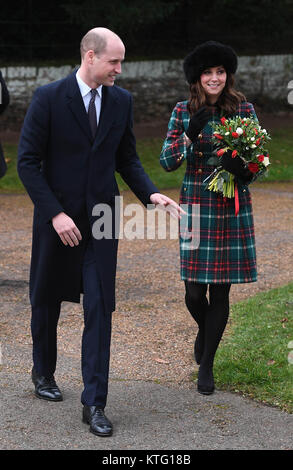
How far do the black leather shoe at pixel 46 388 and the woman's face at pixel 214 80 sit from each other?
1.86 m

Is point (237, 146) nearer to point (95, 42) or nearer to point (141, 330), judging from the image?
point (95, 42)

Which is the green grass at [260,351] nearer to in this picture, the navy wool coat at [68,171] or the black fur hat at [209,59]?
the navy wool coat at [68,171]

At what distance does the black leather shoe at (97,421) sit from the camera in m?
4.39

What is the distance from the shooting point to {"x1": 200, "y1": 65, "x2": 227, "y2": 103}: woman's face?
507cm

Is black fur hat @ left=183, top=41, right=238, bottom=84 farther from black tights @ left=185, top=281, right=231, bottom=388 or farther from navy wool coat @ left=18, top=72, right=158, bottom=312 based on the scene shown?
black tights @ left=185, top=281, right=231, bottom=388

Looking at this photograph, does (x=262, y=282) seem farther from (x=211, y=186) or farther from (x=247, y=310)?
(x=211, y=186)

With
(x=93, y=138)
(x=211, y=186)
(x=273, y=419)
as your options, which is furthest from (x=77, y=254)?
(x=273, y=419)

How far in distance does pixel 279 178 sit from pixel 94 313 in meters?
10.2

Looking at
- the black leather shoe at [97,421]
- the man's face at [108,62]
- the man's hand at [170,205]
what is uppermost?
the man's face at [108,62]

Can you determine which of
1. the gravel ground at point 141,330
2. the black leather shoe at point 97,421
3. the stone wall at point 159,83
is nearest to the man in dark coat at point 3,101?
the gravel ground at point 141,330

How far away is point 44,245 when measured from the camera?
4.69 metres

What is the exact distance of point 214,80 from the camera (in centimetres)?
506

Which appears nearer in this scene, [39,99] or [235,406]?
[39,99]

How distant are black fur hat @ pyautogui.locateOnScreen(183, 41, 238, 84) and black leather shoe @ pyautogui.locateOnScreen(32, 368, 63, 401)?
6.24 ft
